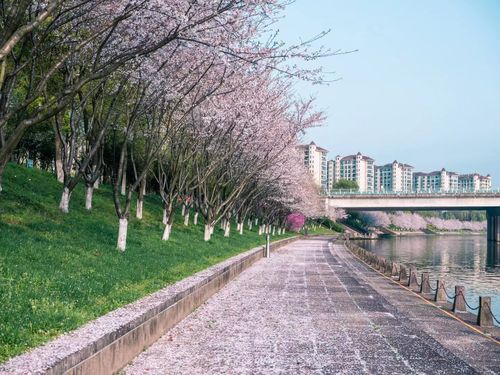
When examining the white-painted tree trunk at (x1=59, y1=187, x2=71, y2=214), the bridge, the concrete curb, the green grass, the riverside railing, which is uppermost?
the bridge

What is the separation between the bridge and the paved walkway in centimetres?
7960

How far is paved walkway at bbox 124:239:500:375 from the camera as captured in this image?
29.9 ft

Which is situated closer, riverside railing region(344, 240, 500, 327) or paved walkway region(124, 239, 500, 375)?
paved walkway region(124, 239, 500, 375)

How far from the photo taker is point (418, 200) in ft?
313

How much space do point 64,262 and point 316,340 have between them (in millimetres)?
6845

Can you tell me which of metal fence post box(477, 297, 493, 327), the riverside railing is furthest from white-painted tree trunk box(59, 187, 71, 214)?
metal fence post box(477, 297, 493, 327)

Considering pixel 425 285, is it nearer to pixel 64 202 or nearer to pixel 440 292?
pixel 440 292

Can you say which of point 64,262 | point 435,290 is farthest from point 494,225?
point 64,262

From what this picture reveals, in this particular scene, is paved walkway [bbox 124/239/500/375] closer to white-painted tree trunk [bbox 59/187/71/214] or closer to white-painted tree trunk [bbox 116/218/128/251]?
white-painted tree trunk [bbox 116/218/128/251]

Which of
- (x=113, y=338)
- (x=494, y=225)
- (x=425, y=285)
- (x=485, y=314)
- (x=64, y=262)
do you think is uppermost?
(x=494, y=225)

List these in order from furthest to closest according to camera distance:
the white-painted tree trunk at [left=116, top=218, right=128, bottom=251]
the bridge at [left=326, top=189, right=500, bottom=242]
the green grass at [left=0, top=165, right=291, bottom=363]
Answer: the bridge at [left=326, top=189, right=500, bottom=242], the white-painted tree trunk at [left=116, top=218, right=128, bottom=251], the green grass at [left=0, top=165, right=291, bottom=363]

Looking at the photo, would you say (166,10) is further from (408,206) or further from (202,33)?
(408,206)

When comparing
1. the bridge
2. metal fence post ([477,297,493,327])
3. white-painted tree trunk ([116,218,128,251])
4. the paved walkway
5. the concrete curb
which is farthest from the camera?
the bridge

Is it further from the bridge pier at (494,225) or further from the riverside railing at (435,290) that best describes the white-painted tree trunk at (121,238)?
the bridge pier at (494,225)
